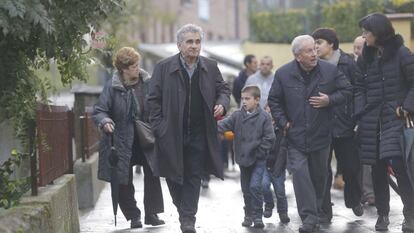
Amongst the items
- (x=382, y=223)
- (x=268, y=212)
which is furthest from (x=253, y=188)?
(x=382, y=223)

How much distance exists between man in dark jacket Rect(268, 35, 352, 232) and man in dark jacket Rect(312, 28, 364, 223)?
0.74 meters

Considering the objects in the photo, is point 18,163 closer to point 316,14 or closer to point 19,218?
point 19,218

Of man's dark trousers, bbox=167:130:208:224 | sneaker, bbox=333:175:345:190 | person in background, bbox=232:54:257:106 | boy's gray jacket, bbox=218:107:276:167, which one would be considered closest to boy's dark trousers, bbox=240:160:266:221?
boy's gray jacket, bbox=218:107:276:167

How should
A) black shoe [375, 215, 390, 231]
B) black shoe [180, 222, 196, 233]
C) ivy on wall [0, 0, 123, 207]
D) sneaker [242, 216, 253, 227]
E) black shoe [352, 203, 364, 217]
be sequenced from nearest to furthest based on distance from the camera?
ivy on wall [0, 0, 123, 207] → black shoe [180, 222, 196, 233] → black shoe [375, 215, 390, 231] → sneaker [242, 216, 253, 227] → black shoe [352, 203, 364, 217]

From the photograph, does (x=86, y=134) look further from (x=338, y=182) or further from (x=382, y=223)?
(x=382, y=223)

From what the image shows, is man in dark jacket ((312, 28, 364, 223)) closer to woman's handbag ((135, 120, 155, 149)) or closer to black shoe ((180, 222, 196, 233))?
black shoe ((180, 222, 196, 233))

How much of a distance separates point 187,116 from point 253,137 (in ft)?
4.05

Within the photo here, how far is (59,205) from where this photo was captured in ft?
27.0

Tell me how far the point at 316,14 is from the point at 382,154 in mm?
12039

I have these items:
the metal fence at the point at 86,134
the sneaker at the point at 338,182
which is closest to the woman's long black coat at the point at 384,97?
the sneaker at the point at 338,182

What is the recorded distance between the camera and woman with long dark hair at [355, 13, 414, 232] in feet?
29.8

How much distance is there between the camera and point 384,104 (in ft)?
30.2

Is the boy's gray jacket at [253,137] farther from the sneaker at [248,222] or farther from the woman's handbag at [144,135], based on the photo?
the woman's handbag at [144,135]

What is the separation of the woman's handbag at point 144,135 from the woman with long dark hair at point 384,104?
2026 millimetres
